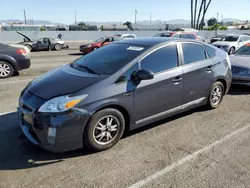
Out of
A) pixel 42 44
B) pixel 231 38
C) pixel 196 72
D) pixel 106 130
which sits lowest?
pixel 106 130

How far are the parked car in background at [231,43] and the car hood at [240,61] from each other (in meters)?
9.29

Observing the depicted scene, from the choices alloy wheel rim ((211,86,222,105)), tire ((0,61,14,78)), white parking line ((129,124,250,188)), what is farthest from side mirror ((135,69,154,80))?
tire ((0,61,14,78))

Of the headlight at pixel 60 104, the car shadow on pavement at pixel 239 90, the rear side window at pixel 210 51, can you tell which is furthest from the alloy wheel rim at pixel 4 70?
the car shadow on pavement at pixel 239 90

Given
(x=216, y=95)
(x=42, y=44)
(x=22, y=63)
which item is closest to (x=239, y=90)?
(x=216, y=95)

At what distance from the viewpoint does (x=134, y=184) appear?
2816 mm

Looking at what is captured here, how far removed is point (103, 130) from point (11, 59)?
20.4 ft

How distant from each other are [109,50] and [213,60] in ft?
7.14

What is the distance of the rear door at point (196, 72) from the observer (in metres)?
4.43

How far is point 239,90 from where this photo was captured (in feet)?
23.1

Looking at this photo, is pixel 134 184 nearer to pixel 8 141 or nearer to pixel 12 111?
pixel 8 141

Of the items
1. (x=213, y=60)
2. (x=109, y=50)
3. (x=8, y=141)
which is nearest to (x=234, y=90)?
(x=213, y=60)

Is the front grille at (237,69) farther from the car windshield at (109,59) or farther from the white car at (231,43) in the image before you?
the white car at (231,43)

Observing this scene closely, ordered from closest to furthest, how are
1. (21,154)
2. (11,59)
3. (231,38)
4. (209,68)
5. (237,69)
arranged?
(21,154)
(209,68)
(237,69)
(11,59)
(231,38)

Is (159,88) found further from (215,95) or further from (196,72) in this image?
(215,95)
